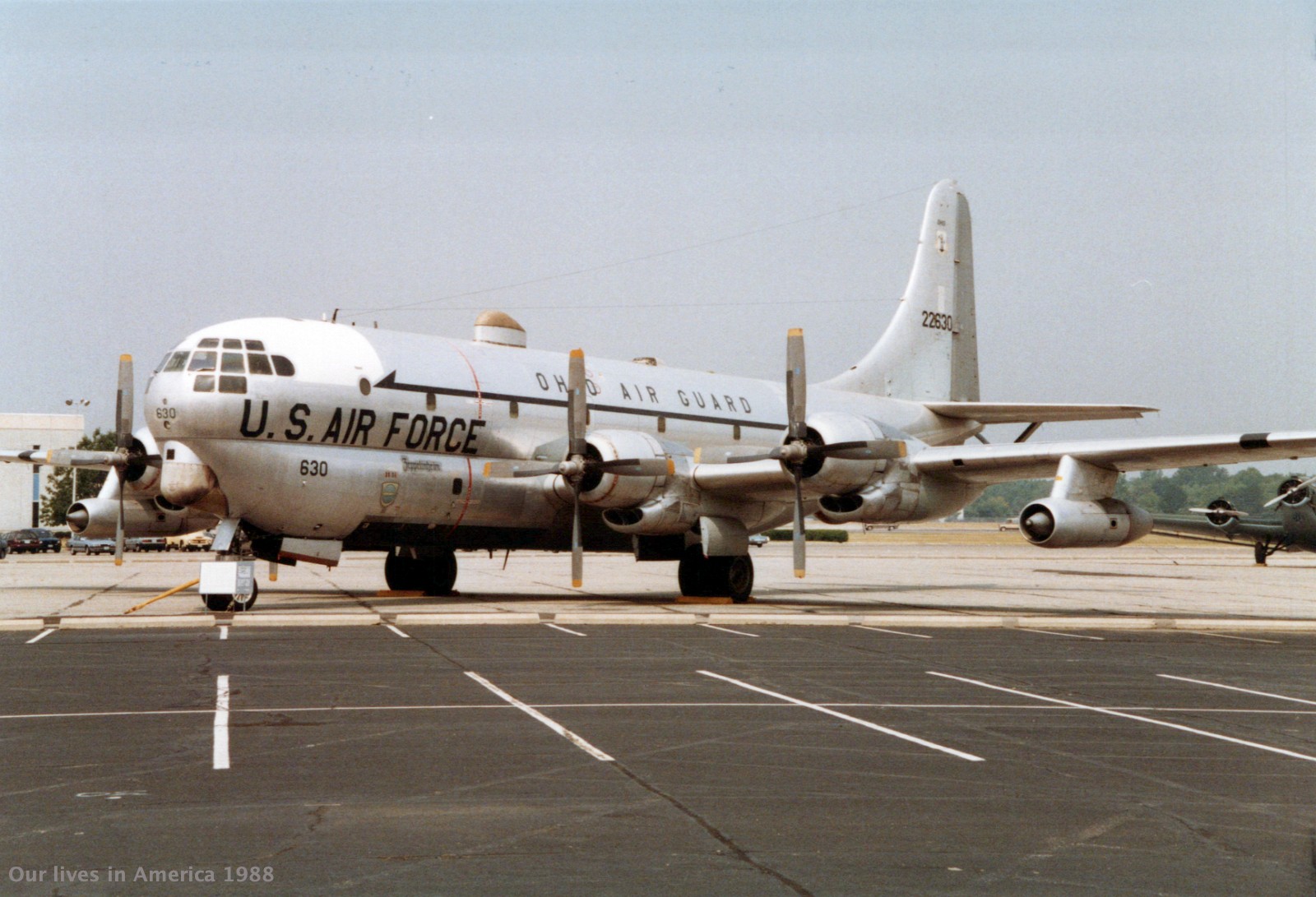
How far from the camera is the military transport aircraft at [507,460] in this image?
22547 mm

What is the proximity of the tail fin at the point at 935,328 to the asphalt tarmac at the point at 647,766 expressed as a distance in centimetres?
1794

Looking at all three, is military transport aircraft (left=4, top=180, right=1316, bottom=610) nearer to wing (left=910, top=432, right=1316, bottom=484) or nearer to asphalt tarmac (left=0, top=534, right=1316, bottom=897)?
wing (left=910, top=432, right=1316, bottom=484)

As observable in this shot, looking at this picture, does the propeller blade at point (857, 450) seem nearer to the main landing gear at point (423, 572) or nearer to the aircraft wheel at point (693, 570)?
the aircraft wheel at point (693, 570)

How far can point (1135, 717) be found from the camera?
1133 centimetres

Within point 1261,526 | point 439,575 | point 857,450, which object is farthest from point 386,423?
point 1261,526

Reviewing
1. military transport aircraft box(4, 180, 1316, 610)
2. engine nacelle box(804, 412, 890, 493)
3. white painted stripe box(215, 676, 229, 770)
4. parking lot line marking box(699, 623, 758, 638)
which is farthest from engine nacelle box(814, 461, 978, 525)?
white painted stripe box(215, 676, 229, 770)

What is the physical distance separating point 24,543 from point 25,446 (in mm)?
48754

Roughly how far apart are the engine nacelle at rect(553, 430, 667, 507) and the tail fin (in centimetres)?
1058

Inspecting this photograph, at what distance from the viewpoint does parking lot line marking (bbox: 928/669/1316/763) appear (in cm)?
970

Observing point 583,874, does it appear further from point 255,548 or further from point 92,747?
point 255,548

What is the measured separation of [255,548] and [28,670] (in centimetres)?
949

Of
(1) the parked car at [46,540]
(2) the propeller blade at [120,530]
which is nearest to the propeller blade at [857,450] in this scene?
(2) the propeller blade at [120,530]

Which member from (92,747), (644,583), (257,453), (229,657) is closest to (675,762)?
(92,747)

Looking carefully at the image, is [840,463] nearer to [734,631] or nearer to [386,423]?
[734,631]
